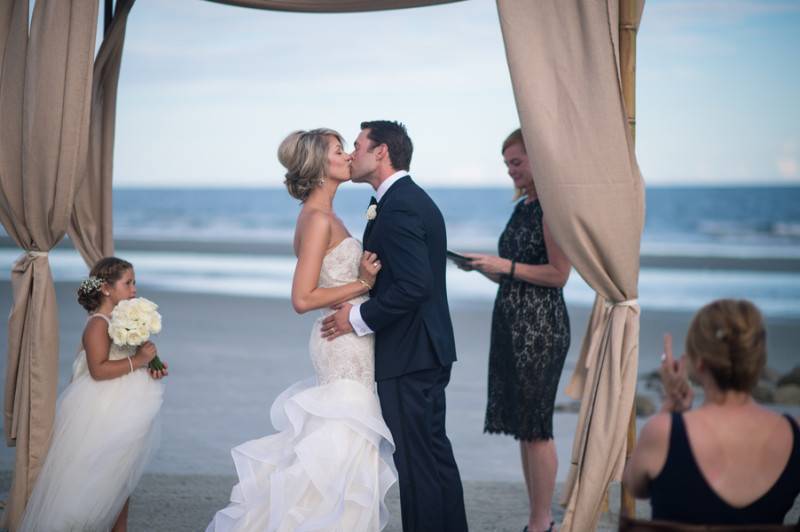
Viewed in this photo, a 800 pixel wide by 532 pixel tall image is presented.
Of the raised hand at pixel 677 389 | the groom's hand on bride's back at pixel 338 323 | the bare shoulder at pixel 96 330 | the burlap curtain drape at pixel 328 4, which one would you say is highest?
the burlap curtain drape at pixel 328 4

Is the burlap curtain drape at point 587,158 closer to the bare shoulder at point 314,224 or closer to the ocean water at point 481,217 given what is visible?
the bare shoulder at point 314,224

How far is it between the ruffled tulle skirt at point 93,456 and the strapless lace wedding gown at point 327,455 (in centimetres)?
49

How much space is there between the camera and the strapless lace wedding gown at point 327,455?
3.75 meters

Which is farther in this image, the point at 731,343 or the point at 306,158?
the point at 306,158

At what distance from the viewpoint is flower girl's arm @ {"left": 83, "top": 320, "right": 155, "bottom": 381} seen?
413 centimetres

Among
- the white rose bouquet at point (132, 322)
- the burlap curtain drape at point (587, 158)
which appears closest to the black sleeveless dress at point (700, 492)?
the burlap curtain drape at point (587, 158)

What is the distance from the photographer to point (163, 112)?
34.8 m

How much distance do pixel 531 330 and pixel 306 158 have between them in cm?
139

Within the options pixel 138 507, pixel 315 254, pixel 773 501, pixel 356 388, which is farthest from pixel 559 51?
pixel 138 507

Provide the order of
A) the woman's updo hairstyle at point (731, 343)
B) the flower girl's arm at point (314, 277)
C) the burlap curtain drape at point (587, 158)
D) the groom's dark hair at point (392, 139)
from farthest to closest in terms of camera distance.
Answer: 1. the groom's dark hair at point (392, 139)
2. the flower girl's arm at point (314, 277)
3. the burlap curtain drape at point (587, 158)
4. the woman's updo hairstyle at point (731, 343)

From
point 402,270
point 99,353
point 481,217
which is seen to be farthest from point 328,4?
point 481,217

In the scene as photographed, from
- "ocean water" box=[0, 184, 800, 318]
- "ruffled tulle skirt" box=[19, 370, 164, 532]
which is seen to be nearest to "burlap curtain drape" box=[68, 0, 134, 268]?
"ruffled tulle skirt" box=[19, 370, 164, 532]

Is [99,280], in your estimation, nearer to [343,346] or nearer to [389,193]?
[343,346]

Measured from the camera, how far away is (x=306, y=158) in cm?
403
